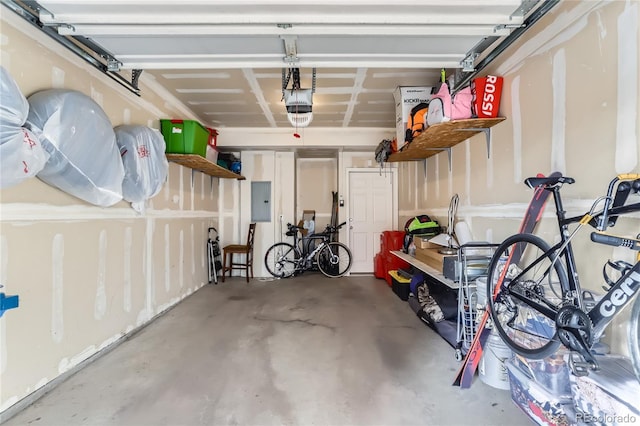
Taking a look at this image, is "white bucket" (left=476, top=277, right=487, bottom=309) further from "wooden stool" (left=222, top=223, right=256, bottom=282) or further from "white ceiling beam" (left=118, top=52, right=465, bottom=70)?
"wooden stool" (left=222, top=223, right=256, bottom=282)

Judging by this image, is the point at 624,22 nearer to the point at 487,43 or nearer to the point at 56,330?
the point at 487,43

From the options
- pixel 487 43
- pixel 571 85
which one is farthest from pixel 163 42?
pixel 571 85

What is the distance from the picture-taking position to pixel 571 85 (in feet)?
5.10

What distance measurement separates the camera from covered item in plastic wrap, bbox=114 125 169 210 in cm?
226

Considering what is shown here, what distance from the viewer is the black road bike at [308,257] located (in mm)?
5000

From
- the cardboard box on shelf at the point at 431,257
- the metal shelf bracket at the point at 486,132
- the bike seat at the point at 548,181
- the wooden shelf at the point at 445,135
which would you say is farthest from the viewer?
the cardboard box on shelf at the point at 431,257

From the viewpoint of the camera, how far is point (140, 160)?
2354 mm

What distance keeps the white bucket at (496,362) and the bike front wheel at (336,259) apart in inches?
124

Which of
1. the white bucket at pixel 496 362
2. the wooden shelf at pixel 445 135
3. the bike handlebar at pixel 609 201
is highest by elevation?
the wooden shelf at pixel 445 135

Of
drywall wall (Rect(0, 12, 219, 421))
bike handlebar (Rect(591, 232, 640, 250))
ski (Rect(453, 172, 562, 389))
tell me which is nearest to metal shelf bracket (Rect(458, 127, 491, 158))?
ski (Rect(453, 172, 562, 389))

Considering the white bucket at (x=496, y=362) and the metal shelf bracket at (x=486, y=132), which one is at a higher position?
the metal shelf bracket at (x=486, y=132)

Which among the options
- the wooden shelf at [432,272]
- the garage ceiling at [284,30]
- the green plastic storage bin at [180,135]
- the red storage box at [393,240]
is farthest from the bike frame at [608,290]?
the green plastic storage bin at [180,135]

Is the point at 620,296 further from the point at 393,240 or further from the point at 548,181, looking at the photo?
the point at 393,240

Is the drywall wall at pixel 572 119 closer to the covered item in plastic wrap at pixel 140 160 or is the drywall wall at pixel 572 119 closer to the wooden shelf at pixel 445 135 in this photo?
the wooden shelf at pixel 445 135
